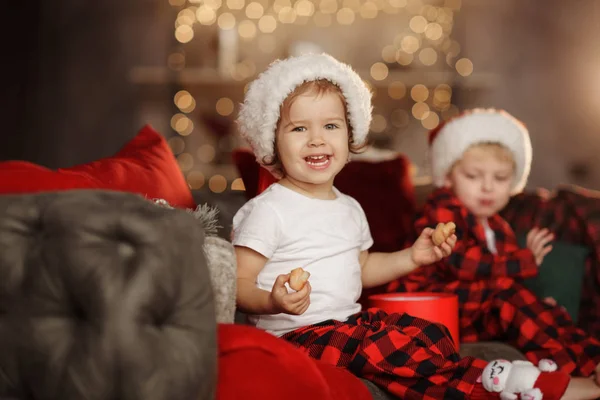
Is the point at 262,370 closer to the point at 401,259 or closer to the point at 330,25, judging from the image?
the point at 401,259

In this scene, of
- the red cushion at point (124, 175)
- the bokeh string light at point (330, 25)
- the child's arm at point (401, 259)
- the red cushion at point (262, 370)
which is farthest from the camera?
the bokeh string light at point (330, 25)

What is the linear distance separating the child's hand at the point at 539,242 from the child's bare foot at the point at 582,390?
0.45 meters

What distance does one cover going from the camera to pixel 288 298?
4.28 ft

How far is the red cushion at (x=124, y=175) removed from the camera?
1.25 metres

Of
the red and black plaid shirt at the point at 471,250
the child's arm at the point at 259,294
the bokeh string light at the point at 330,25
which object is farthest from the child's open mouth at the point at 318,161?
the bokeh string light at the point at 330,25

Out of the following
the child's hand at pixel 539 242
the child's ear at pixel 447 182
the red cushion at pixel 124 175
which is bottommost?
the child's hand at pixel 539 242

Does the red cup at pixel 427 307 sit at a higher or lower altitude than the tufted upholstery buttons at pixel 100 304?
lower

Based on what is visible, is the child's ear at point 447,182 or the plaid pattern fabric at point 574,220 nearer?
the plaid pattern fabric at point 574,220

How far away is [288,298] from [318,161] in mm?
415

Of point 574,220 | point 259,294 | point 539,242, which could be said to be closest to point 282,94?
point 259,294

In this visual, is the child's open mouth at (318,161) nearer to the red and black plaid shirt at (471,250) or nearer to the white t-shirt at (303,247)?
the white t-shirt at (303,247)

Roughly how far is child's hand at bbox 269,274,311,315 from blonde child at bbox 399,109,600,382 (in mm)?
725

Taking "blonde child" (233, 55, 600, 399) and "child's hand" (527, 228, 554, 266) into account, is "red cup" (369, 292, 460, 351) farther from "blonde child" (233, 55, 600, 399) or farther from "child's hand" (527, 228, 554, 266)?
"child's hand" (527, 228, 554, 266)

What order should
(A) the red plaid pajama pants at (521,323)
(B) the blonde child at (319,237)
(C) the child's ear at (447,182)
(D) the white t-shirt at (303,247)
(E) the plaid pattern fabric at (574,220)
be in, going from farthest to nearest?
(C) the child's ear at (447,182), (E) the plaid pattern fabric at (574,220), (A) the red plaid pajama pants at (521,323), (D) the white t-shirt at (303,247), (B) the blonde child at (319,237)
